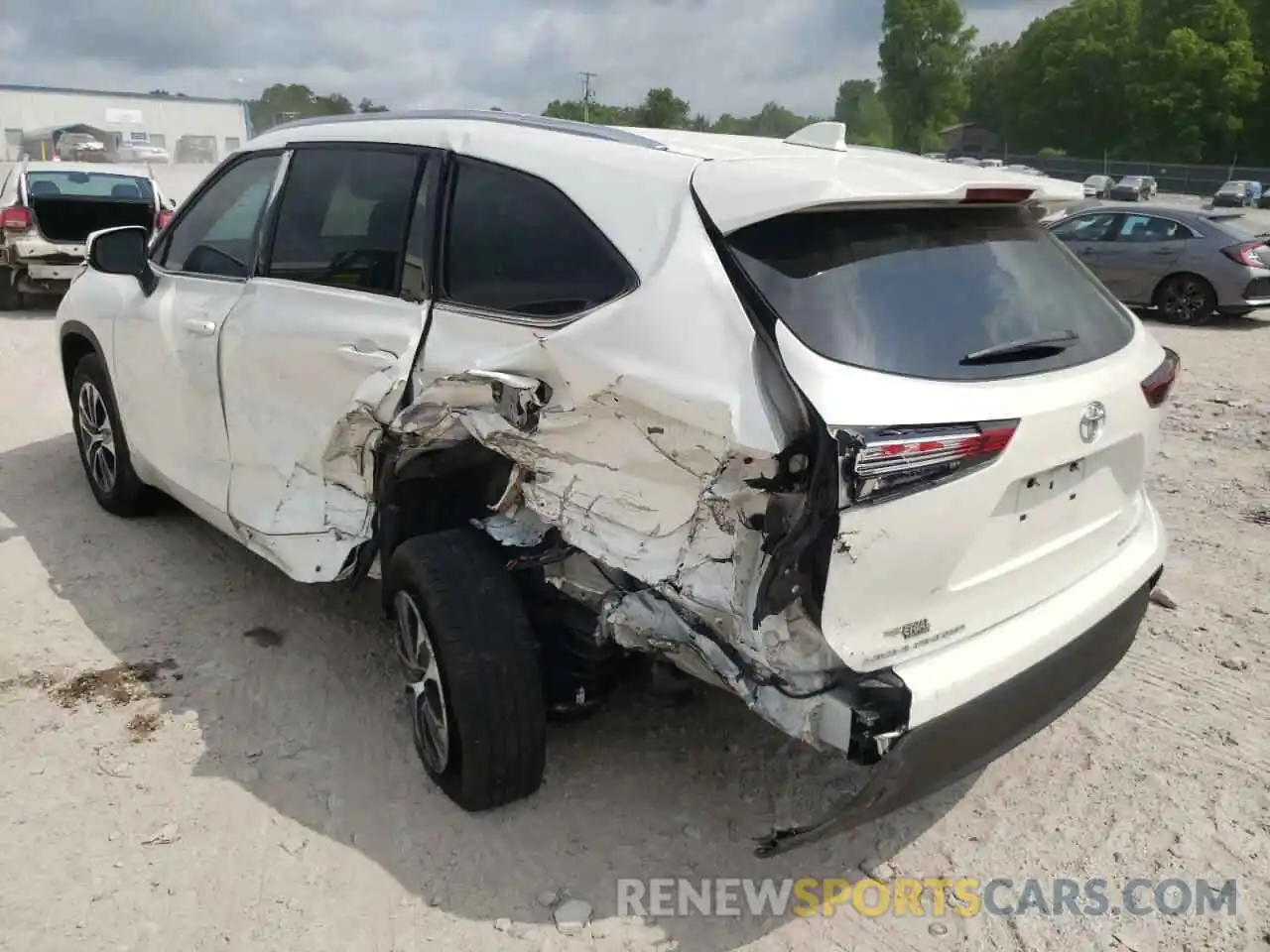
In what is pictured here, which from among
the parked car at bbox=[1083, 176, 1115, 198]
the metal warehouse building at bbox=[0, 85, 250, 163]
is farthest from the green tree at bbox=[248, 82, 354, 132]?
the parked car at bbox=[1083, 176, 1115, 198]

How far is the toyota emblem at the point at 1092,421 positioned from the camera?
2600 millimetres

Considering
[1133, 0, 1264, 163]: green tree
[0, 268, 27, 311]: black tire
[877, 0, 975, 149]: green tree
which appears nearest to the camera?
[0, 268, 27, 311]: black tire

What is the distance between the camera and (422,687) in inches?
125

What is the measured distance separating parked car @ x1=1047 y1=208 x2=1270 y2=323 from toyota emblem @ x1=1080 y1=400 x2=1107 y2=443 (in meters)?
10.6

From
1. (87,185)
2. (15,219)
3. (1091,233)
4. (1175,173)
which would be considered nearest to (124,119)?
(87,185)

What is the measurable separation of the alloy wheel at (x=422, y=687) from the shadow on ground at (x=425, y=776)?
135 millimetres

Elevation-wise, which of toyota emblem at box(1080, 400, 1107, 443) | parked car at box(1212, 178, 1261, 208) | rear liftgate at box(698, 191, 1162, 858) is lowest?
parked car at box(1212, 178, 1261, 208)

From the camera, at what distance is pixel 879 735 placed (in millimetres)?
2277

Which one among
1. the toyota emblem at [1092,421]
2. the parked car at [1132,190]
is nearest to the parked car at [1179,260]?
the toyota emblem at [1092,421]

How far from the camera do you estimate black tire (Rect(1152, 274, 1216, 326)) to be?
493 inches

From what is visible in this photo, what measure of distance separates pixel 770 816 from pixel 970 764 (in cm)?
79

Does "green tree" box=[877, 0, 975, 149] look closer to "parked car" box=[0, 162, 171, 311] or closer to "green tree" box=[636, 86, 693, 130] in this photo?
"green tree" box=[636, 86, 693, 130]

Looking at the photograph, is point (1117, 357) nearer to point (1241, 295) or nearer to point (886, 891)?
point (886, 891)

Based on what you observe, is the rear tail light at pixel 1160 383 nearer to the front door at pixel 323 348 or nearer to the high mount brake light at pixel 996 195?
the high mount brake light at pixel 996 195
